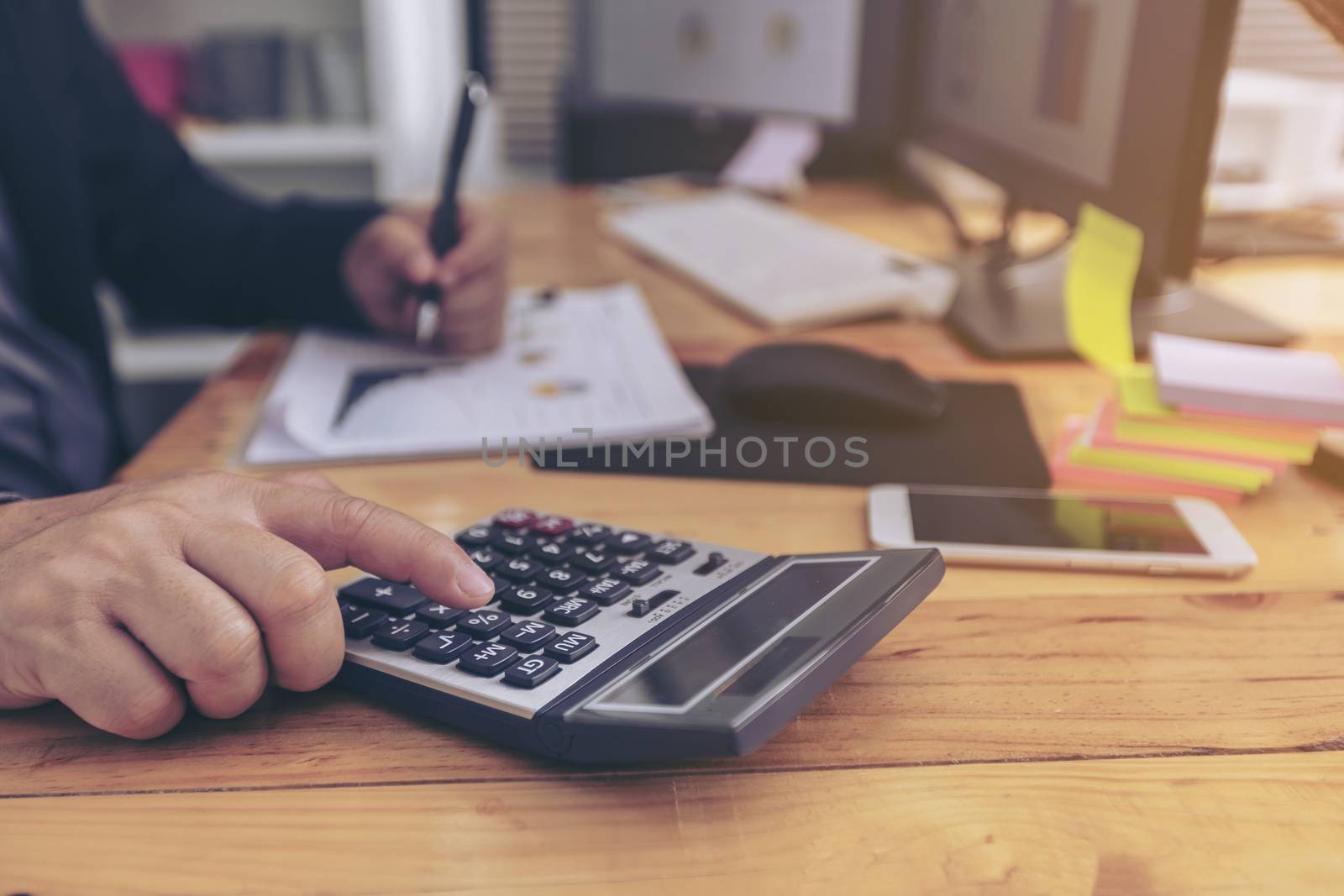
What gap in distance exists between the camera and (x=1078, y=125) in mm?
711

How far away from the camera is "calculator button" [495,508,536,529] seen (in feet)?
1.40

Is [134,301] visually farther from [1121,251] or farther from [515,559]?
[1121,251]

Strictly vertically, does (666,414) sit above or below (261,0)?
below

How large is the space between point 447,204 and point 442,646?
20.1 inches

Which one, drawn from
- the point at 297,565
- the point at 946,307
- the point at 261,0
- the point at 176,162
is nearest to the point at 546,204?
the point at 176,162

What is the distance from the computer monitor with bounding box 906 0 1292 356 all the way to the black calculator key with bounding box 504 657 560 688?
458 mm

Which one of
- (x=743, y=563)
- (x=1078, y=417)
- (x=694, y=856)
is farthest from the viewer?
(x=1078, y=417)

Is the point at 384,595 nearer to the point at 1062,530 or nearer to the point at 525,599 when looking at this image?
the point at 525,599

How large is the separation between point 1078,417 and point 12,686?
53cm

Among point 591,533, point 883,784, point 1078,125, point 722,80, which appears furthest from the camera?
point 722,80

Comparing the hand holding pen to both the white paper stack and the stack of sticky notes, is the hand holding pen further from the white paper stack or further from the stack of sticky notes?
the stack of sticky notes

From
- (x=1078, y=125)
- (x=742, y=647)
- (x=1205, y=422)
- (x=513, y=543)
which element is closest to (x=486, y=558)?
(x=513, y=543)

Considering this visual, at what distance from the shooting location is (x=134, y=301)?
98cm

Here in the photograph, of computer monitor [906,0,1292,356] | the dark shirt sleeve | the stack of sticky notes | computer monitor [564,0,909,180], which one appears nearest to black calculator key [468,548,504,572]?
the stack of sticky notes
